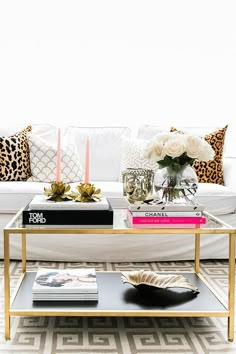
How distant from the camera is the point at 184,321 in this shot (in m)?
2.25

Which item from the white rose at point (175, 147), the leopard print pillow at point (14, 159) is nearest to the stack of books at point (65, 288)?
the white rose at point (175, 147)

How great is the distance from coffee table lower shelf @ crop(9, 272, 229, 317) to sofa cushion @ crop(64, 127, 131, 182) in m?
1.36

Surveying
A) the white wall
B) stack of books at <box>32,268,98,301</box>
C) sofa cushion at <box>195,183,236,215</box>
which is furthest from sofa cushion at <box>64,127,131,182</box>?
stack of books at <box>32,268,98,301</box>

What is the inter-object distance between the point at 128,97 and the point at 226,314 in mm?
2462

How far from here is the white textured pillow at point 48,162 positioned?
341 cm

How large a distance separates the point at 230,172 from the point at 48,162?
3.87 ft

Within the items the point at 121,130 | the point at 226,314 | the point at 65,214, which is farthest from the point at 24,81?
the point at 226,314

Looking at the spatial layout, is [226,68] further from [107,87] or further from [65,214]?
[65,214]

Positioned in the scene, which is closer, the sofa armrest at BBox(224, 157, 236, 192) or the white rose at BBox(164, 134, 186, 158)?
the white rose at BBox(164, 134, 186, 158)

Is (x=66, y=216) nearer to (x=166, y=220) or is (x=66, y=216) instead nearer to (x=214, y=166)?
(x=166, y=220)

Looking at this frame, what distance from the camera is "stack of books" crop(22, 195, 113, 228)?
6.72 ft

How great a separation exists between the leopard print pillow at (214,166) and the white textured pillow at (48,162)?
777 millimetres

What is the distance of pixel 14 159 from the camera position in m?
3.37

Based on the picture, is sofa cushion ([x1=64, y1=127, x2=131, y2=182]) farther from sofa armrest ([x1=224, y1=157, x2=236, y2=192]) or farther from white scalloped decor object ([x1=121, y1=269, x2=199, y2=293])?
white scalloped decor object ([x1=121, y1=269, x2=199, y2=293])
